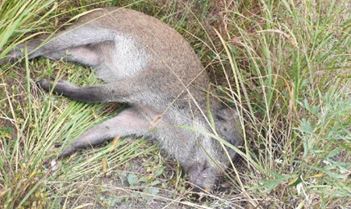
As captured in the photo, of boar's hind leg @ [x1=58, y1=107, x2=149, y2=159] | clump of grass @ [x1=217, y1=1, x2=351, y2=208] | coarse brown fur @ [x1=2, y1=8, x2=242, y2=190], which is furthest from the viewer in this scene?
coarse brown fur @ [x1=2, y1=8, x2=242, y2=190]

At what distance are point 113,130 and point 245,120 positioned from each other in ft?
3.19

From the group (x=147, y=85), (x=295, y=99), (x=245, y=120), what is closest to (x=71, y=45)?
(x=147, y=85)

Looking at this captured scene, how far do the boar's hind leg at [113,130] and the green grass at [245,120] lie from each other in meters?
0.06

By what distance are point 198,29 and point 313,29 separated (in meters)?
1.06

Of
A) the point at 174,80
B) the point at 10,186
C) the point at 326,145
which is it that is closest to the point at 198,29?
the point at 174,80

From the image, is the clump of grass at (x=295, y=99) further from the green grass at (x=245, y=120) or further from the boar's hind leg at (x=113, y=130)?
the boar's hind leg at (x=113, y=130)

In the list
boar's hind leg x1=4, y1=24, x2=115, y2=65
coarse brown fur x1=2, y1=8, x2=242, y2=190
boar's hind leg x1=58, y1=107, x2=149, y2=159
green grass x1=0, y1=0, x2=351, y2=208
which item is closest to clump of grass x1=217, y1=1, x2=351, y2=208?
green grass x1=0, y1=0, x2=351, y2=208

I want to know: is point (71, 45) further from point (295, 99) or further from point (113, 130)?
point (295, 99)

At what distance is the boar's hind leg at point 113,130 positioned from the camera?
4488mm

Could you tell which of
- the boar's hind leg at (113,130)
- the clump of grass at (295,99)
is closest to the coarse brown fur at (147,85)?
the boar's hind leg at (113,130)

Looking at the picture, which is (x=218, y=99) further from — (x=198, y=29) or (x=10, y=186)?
(x=10, y=186)

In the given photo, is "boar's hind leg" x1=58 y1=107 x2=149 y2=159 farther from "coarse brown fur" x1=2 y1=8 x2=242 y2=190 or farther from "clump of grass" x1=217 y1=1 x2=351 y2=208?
"clump of grass" x1=217 y1=1 x2=351 y2=208

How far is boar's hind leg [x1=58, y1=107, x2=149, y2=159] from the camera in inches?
177

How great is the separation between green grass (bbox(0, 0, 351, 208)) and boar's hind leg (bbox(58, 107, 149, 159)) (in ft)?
0.21
